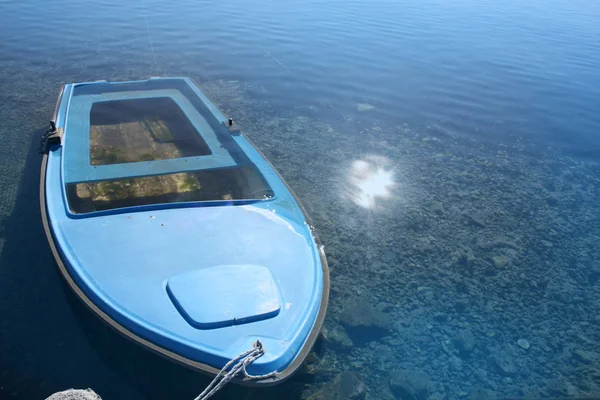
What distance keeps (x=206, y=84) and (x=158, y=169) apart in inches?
245

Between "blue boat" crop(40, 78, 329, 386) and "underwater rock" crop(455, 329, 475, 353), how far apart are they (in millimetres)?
1890

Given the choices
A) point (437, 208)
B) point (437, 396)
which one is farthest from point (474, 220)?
point (437, 396)

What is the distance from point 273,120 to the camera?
1088cm

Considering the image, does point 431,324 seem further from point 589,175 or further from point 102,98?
point 102,98

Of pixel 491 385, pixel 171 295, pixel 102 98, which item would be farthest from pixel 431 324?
pixel 102 98

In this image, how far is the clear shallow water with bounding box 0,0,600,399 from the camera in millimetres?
5266

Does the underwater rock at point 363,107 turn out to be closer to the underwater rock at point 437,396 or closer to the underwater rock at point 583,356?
the underwater rock at point 583,356

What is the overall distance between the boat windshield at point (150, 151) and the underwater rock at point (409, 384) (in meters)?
3.10

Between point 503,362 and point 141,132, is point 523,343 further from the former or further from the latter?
point 141,132

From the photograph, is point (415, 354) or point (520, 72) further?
point (520, 72)

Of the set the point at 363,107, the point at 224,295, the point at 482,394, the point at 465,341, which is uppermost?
the point at 224,295

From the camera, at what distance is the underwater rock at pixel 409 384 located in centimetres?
504

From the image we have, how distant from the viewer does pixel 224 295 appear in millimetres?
4777

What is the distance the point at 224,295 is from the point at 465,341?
3.15m
